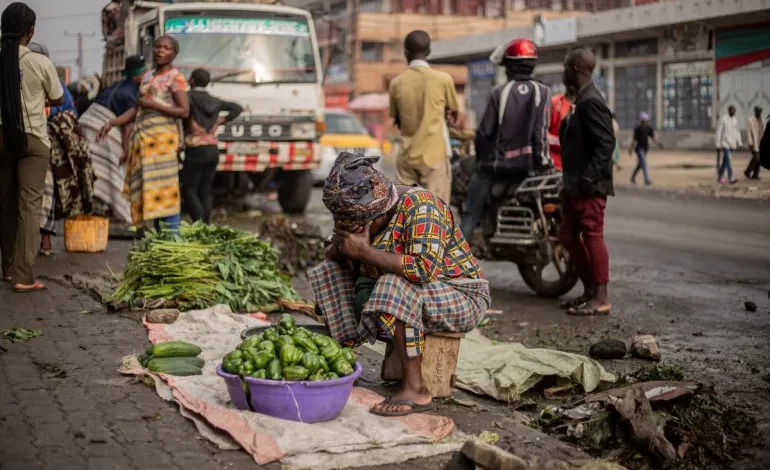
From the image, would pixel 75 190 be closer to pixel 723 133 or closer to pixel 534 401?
pixel 534 401

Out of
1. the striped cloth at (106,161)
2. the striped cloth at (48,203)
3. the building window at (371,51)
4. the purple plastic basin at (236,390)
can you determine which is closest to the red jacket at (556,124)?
the striped cloth at (48,203)

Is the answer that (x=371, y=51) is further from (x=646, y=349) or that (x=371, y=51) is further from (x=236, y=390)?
(x=236, y=390)

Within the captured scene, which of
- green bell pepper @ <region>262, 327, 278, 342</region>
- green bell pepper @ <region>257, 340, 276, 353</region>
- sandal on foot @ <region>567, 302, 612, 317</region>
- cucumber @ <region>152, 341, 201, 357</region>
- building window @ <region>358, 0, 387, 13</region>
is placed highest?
building window @ <region>358, 0, 387, 13</region>

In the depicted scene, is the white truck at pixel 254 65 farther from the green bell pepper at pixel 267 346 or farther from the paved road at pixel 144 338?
the green bell pepper at pixel 267 346

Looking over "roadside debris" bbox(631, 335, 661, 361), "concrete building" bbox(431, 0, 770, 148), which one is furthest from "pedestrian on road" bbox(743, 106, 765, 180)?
"roadside debris" bbox(631, 335, 661, 361)

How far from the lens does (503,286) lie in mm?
9594

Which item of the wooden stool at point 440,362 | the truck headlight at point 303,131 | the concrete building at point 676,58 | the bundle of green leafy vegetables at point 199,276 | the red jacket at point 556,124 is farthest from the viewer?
the concrete building at point 676,58

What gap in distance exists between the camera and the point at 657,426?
14.8ft

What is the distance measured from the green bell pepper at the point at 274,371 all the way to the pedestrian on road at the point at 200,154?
6.01 meters

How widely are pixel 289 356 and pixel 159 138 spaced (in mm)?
5315

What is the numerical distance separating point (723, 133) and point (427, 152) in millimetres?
15202

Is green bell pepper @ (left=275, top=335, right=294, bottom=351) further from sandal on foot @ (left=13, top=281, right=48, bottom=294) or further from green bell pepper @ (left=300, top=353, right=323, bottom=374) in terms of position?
sandal on foot @ (left=13, top=281, right=48, bottom=294)

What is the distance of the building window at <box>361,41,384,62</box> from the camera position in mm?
60469

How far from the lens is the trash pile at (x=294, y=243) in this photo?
9.96 meters
